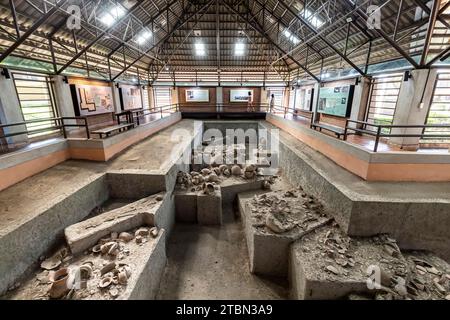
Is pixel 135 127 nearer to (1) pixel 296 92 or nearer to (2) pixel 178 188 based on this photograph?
(2) pixel 178 188

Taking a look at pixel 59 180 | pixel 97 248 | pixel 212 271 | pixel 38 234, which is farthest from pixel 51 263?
pixel 212 271

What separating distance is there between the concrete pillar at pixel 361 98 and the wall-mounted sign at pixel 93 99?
12948 mm

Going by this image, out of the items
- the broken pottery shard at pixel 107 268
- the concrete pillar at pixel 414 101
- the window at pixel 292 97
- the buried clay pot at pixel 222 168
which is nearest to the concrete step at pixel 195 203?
the buried clay pot at pixel 222 168

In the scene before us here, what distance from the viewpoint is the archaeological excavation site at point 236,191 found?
3.35 metres

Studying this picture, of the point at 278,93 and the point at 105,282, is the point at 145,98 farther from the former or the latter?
the point at 105,282

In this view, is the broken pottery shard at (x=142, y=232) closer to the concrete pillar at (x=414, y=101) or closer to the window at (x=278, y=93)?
the concrete pillar at (x=414, y=101)

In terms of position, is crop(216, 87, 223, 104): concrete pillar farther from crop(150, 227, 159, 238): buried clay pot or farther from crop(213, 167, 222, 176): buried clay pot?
crop(150, 227, 159, 238): buried clay pot

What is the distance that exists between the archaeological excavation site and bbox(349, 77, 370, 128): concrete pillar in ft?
0.14

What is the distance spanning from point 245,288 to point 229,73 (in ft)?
62.8

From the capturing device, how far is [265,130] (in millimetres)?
12273

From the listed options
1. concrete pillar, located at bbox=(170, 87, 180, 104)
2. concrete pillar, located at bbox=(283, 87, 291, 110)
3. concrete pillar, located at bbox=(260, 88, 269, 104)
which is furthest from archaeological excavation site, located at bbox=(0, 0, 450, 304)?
concrete pillar, located at bbox=(283, 87, 291, 110)

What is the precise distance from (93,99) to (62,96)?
211 cm

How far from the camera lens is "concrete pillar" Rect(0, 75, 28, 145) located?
262 inches
